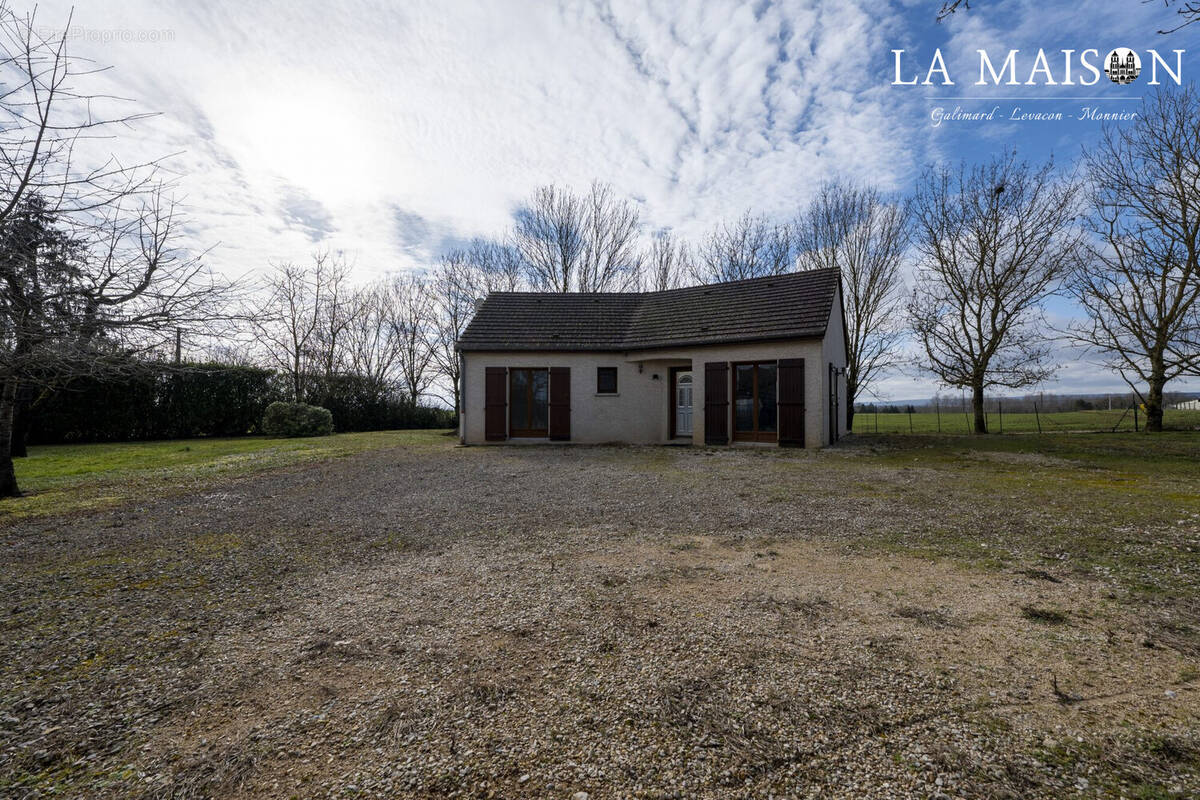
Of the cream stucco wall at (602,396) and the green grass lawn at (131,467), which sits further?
the cream stucco wall at (602,396)

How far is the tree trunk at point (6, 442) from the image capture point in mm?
6461

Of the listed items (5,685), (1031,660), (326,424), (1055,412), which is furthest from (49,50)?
(1055,412)

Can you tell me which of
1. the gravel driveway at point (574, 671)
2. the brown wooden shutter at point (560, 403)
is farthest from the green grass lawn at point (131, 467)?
the brown wooden shutter at point (560, 403)

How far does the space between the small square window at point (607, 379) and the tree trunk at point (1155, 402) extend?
54.1 feet

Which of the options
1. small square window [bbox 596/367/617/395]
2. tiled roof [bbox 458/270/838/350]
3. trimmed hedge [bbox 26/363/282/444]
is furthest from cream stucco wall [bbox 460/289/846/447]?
trimmed hedge [bbox 26/363/282/444]

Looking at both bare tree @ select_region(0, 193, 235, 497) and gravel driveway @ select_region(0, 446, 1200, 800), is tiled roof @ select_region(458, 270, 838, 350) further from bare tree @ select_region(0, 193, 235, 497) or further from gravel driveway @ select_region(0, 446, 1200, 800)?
bare tree @ select_region(0, 193, 235, 497)

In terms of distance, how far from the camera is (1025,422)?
2183 centimetres

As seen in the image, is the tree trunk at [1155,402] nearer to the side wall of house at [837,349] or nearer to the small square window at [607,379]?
the side wall of house at [837,349]

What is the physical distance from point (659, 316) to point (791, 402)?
17.4 feet

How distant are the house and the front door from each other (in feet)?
0.10

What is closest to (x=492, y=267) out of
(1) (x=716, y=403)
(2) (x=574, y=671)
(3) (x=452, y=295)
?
(3) (x=452, y=295)

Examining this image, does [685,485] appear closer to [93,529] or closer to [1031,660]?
[1031,660]

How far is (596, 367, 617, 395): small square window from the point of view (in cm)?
1525

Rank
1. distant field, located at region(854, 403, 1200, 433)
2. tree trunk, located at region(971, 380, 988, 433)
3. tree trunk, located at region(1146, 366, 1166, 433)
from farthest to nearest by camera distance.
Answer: distant field, located at region(854, 403, 1200, 433) < tree trunk, located at region(971, 380, 988, 433) < tree trunk, located at region(1146, 366, 1166, 433)
